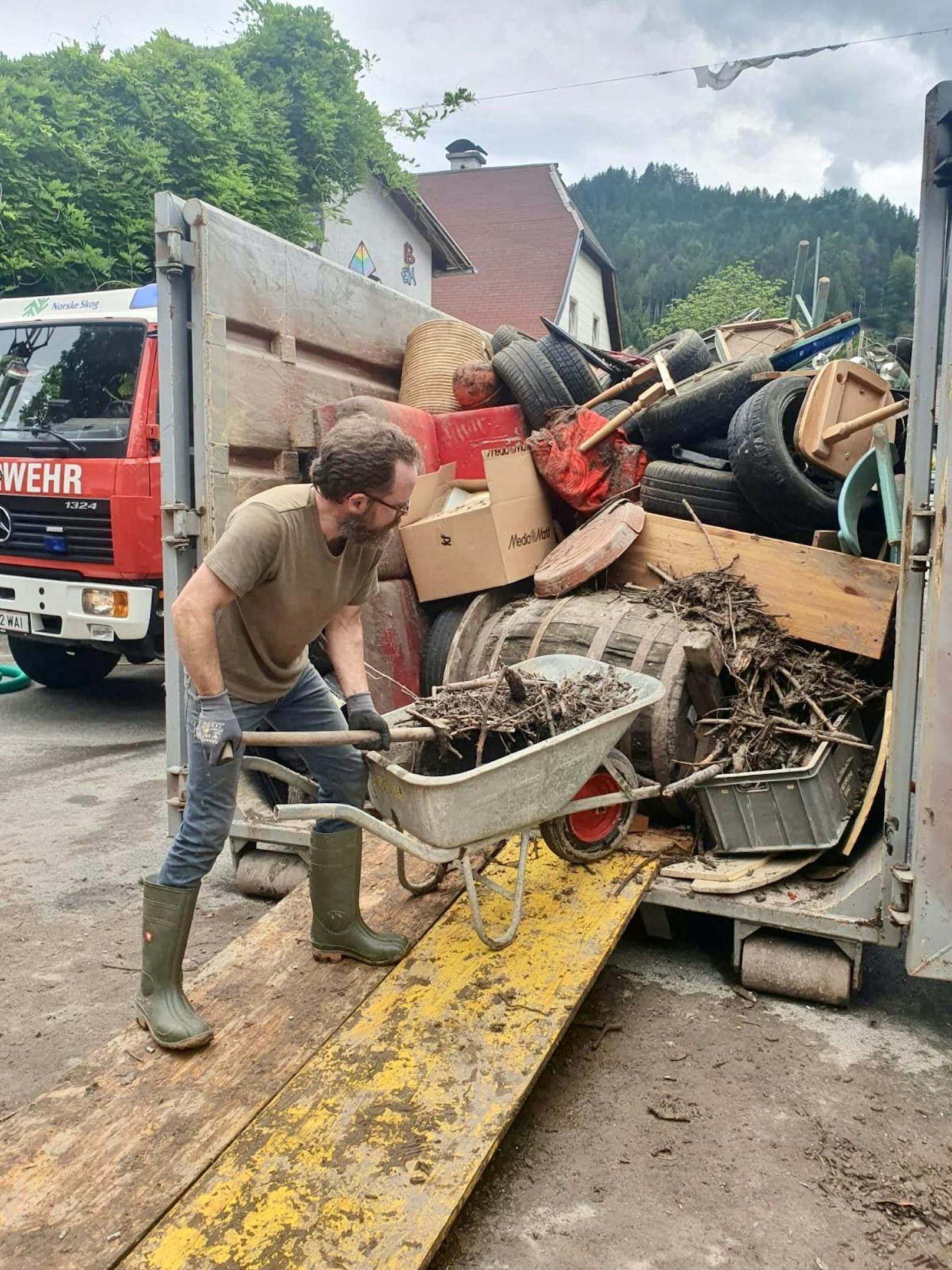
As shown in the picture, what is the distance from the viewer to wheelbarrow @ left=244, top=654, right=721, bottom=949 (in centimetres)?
280

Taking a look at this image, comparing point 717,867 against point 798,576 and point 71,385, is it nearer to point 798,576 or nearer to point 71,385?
point 798,576

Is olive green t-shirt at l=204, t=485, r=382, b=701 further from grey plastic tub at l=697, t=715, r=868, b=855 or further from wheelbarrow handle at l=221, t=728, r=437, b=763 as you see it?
grey plastic tub at l=697, t=715, r=868, b=855

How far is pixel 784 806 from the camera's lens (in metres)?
3.55

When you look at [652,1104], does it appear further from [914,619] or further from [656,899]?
[914,619]

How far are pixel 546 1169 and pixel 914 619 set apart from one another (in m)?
1.86

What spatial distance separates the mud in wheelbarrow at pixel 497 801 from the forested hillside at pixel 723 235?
42205 mm

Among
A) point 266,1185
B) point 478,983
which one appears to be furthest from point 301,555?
point 266,1185

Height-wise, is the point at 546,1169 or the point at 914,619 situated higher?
the point at 914,619

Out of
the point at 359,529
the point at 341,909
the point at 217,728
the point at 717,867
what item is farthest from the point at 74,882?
the point at 717,867

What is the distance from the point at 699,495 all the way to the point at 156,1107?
3454mm

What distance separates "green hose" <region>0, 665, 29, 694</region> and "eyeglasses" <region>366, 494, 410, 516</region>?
670cm

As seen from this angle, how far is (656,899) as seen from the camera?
3.49 metres

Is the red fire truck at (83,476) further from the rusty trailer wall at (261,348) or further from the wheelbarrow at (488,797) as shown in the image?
the wheelbarrow at (488,797)

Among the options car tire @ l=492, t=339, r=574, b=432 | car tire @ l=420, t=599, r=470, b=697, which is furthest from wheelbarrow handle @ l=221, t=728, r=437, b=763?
car tire @ l=492, t=339, r=574, b=432
